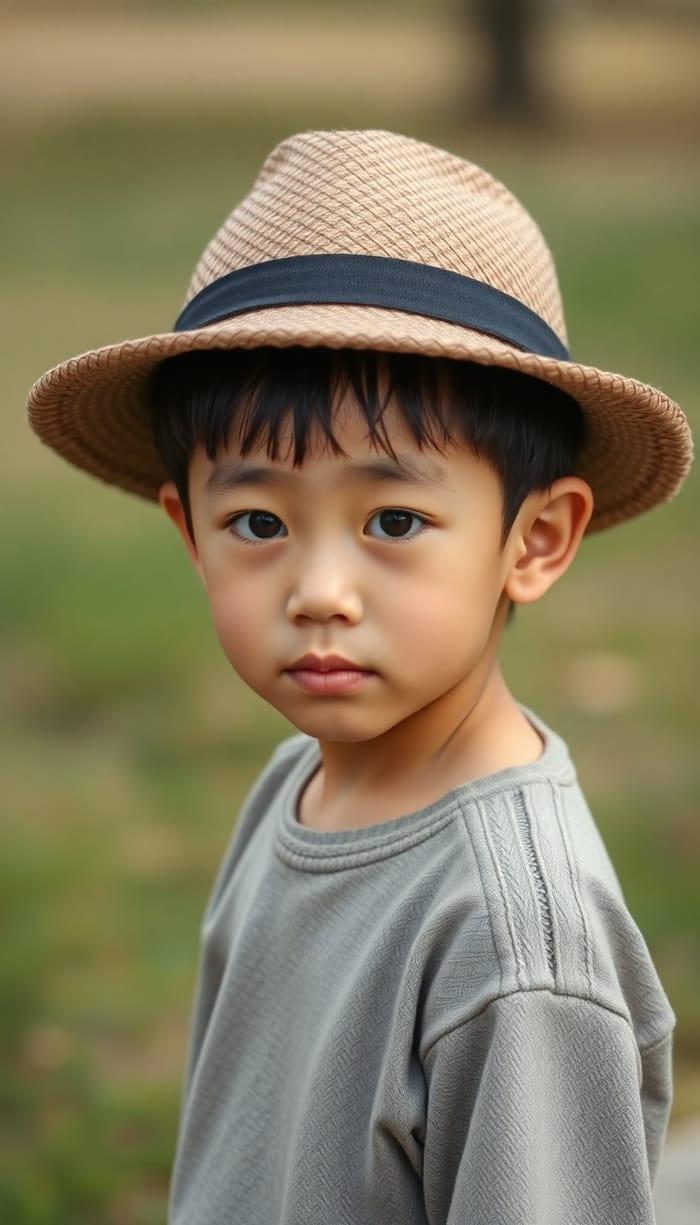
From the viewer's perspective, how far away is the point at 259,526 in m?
1.73

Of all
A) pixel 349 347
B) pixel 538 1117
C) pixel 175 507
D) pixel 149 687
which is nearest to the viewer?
pixel 538 1117

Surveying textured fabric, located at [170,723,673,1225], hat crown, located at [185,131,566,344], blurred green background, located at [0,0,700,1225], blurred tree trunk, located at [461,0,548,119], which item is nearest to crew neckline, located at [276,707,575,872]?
textured fabric, located at [170,723,673,1225]

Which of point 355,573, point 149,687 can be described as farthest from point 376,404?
point 149,687

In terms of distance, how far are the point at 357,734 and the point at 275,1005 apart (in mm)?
423

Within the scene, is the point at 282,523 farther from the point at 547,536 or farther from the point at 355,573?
the point at 547,536

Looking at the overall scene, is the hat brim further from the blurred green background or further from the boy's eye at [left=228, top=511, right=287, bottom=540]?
the blurred green background

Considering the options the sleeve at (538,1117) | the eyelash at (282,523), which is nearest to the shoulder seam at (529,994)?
the sleeve at (538,1117)

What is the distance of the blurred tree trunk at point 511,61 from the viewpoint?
1614 cm

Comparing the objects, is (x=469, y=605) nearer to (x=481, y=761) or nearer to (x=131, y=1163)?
(x=481, y=761)

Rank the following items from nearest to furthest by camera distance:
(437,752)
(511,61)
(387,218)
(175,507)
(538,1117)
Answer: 1. (538,1117)
2. (387,218)
3. (437,752)
4. (175,507)
5. (511,61)

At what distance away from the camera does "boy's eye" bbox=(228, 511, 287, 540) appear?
1.71 meters

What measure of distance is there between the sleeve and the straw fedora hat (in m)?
0.66

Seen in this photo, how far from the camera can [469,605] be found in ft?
5.64

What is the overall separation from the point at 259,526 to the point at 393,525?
15cm
